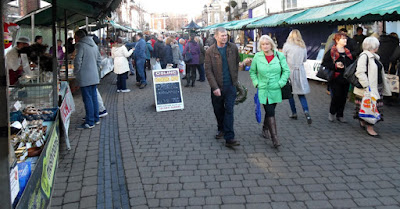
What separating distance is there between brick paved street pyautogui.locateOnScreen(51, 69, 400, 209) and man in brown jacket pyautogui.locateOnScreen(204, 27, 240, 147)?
1.79 ft

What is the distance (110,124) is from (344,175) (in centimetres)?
475

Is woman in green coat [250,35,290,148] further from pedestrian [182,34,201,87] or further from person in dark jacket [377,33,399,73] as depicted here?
pedestrian [182,34,201,87]

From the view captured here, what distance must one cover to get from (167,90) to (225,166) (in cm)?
434

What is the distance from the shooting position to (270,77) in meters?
5.51

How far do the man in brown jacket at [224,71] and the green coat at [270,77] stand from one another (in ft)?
1.14

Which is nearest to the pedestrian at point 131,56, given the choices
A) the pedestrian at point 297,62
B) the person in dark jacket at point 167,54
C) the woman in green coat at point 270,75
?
the person in dark jacket at point 167,54

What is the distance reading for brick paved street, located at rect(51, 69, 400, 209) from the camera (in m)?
3.93

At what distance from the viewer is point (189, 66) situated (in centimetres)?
1280

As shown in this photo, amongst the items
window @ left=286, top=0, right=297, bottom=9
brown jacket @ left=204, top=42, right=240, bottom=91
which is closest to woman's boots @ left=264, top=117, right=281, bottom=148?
brown jacket @ left=204, top=42, right=240, bottom=91

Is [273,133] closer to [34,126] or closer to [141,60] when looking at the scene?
[34,126]

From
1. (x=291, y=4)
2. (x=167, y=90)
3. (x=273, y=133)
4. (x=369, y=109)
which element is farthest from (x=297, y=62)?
(x=291, y=4)

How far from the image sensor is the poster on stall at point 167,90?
8.74 meters

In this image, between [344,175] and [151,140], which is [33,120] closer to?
[151,140]

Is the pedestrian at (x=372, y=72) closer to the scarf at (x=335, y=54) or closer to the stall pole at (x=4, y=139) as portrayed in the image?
the scarf at (x=335, y=54)
